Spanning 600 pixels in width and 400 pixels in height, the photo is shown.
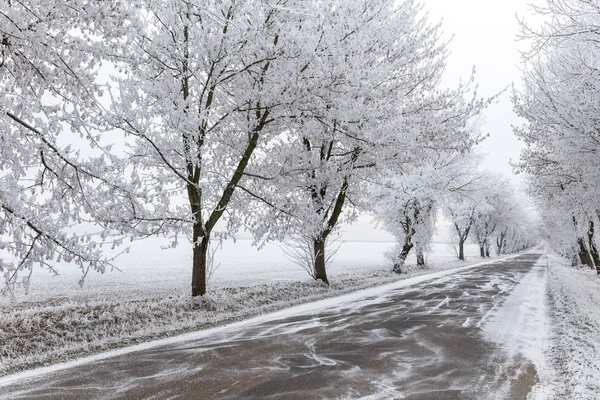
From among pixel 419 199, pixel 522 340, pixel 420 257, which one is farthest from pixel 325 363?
pixel 420 257

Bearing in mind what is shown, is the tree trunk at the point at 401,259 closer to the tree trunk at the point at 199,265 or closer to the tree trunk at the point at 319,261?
the tree trunk at the point at 319,261

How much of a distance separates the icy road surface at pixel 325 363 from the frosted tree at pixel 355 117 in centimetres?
420

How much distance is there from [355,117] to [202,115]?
14.3 feet

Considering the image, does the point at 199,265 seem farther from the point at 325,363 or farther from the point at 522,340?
the point at 522,340

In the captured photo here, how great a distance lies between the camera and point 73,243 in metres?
5.64

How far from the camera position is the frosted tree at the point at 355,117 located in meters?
9.77

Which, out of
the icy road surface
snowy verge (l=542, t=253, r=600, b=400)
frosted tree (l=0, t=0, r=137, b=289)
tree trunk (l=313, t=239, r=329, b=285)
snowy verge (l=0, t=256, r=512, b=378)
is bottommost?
snowy verge (l=542, t=253, r=600, b=400)

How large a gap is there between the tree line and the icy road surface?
1.57 metres

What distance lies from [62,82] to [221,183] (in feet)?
19.8

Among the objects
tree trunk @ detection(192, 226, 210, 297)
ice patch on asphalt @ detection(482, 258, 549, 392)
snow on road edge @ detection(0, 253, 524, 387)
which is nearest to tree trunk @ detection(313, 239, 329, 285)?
snow on road edge @ detection(0, 253, 524, 387)

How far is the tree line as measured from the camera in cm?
533

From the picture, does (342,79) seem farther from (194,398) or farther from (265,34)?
(194,398)

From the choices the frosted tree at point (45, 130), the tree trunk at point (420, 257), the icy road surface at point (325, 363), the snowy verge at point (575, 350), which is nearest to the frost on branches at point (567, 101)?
the snowy verge at point (575, 350)

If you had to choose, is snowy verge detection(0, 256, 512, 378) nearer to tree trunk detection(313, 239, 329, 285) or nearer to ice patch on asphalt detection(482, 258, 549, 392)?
tree trunk detection(313, 239, 329, 285)
